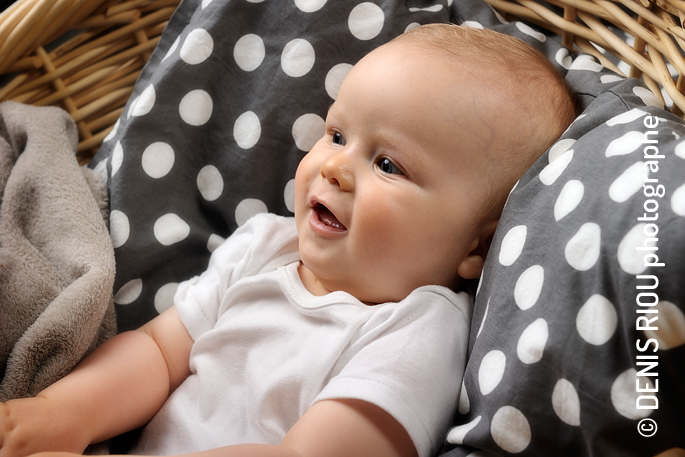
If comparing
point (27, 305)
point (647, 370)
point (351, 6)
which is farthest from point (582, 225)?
point (27, 305)

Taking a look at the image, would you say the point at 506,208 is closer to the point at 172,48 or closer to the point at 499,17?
the point at 499,17

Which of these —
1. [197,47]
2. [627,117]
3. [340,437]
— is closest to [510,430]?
[340,437]

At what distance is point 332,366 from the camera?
2.59ft

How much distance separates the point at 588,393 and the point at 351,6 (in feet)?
2.58

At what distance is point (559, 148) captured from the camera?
0.77 m

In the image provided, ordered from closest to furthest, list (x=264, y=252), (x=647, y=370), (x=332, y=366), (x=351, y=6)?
(x=647, y=370) → (x=332, y=366) → (x=264, y=252) → (x=351, y=6)

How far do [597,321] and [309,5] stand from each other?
76cm

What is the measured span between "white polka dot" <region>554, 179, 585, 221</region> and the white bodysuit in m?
0.21

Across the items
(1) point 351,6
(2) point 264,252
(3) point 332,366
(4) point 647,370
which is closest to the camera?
(4) point 647,370

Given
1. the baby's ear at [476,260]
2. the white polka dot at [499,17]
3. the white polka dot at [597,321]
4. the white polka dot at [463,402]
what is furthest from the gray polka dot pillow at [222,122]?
the white polka dot at [597,321]

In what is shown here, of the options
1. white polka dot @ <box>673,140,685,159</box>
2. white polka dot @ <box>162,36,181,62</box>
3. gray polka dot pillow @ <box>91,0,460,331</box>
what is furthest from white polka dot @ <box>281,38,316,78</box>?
white polka dot @ <box>673,140,685,159</box>

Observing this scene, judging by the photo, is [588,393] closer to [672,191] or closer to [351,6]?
[672,191]

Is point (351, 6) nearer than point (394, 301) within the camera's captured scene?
No

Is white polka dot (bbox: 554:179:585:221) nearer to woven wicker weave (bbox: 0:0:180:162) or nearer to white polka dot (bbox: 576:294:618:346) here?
white polka dot (bbox: 576:294:618:346)
